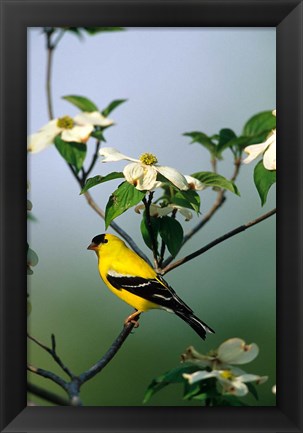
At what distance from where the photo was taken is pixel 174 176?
3.40ft

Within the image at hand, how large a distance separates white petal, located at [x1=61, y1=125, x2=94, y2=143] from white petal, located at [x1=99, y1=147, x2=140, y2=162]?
4 cm

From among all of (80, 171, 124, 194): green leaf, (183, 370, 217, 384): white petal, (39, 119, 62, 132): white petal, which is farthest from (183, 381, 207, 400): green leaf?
(39, 119, 62, 132): white petal

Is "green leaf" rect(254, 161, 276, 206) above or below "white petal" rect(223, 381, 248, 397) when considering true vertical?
above

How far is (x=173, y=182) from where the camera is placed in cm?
104

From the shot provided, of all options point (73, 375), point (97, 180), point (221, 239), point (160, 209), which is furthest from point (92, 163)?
point (73, 375)

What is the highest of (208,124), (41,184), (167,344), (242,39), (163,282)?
(242,39)

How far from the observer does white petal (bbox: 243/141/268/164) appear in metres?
1.07

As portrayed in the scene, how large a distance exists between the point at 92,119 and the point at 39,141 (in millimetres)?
95

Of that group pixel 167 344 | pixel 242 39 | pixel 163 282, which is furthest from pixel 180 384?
pixel 242 39

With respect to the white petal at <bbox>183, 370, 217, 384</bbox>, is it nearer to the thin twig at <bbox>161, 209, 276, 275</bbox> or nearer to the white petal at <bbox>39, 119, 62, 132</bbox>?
the thin twig at <bbox>161, 209, 276, 275</bbox>

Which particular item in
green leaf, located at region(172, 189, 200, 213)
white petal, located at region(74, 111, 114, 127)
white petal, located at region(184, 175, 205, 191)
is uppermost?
white petal, located at region(74, 111, 114, 127)

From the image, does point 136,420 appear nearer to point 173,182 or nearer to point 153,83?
point 173,182
